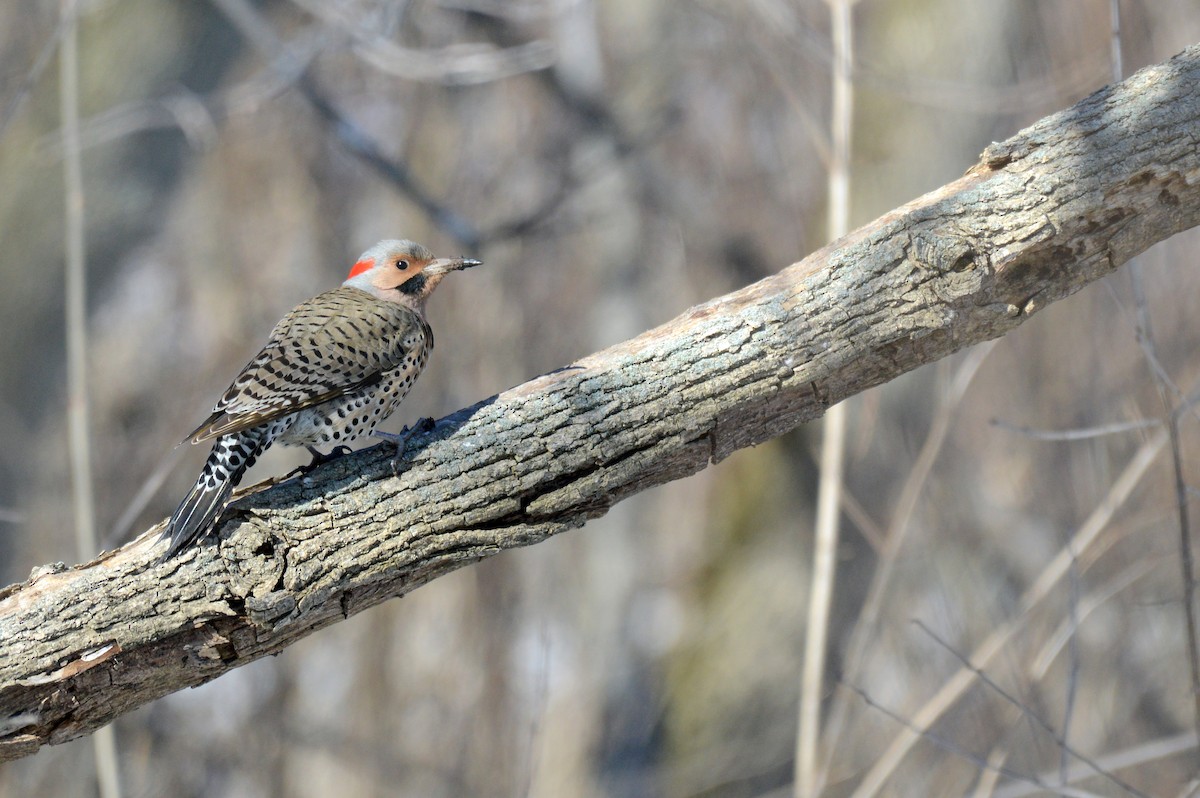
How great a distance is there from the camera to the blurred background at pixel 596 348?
575 centimetres

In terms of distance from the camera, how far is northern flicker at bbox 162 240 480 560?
267 centimetres

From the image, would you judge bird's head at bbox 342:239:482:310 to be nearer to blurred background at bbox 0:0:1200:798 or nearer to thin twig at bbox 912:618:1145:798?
blurred background at bbox 0:0:1200:798

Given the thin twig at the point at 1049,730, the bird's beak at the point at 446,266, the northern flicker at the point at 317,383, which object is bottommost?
the thin twig at the point at 1049,730

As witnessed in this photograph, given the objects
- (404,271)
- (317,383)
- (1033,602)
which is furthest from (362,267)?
(1033,602)

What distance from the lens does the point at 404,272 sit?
3785 mm

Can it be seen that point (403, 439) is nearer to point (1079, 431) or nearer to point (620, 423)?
point (620, 423)

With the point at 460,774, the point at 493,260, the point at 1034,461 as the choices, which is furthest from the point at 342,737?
the point at 1034,461

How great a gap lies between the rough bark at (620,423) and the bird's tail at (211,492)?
0.15 feet

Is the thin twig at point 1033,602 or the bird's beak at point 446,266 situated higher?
the bird's beak at point 446,266

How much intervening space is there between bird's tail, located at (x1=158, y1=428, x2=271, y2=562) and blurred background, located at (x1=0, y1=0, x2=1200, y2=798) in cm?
229

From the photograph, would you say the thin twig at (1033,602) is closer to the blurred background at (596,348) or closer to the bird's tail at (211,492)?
the blurred background at (596,348)

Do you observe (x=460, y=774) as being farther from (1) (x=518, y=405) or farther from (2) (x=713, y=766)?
(1) (x=518, y=405)

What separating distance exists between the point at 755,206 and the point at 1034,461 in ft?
8.92

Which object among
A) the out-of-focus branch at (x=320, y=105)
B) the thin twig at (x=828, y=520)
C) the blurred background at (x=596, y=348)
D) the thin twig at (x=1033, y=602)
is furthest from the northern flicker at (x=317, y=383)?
the out-of-focus branch at (x=320, y=105)
